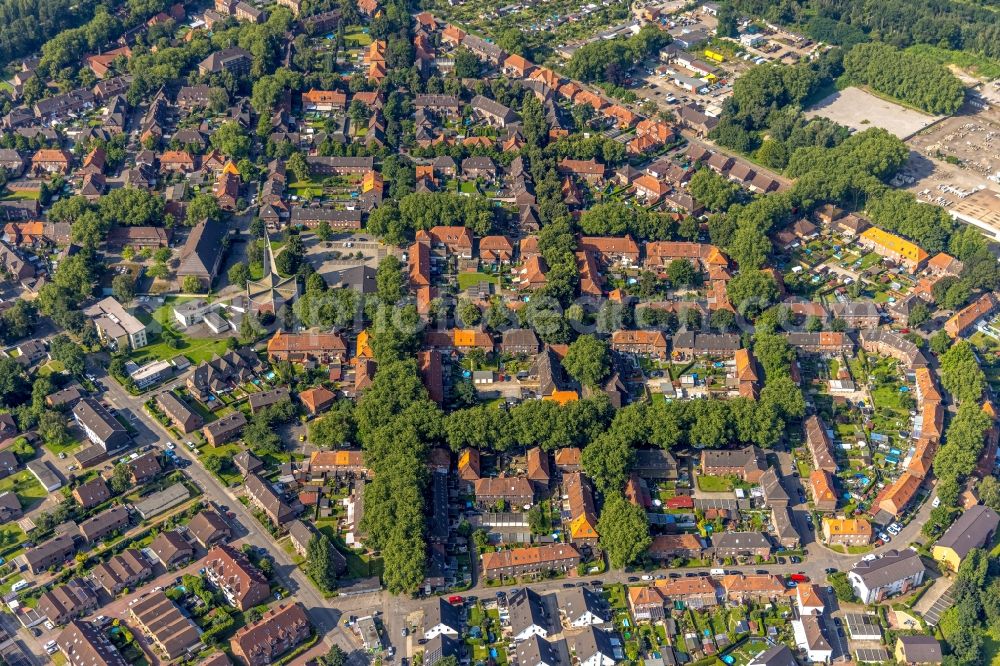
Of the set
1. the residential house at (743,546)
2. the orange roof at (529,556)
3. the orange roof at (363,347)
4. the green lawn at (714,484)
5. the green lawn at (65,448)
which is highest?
the orange roof at (363,347)

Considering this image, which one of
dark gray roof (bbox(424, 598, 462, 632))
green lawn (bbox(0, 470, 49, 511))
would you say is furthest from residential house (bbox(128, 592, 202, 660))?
dark gray roof (bbox(424, 598, 462, 632))

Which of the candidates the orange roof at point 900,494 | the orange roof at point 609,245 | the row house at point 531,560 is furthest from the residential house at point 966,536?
the orange roof at point 609,245

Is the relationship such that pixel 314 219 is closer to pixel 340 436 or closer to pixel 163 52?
pixel 340 436

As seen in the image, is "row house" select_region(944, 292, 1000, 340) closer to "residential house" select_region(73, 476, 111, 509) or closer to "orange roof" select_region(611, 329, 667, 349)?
"orange roof" select_region(611, 329, 667, 349)

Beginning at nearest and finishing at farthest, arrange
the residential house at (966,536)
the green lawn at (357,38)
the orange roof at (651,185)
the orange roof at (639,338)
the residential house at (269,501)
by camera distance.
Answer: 1. the residential house at (966,536)
2. the residential house at (269,501)
3. the orange roof at (639,338)
4. the orange roof at (651,185)
5. the green lawn at (357,38)

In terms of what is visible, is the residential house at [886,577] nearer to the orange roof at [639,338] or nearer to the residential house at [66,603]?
the orange roof at [639,338]

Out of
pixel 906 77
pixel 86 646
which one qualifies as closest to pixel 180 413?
pixel 86 646
